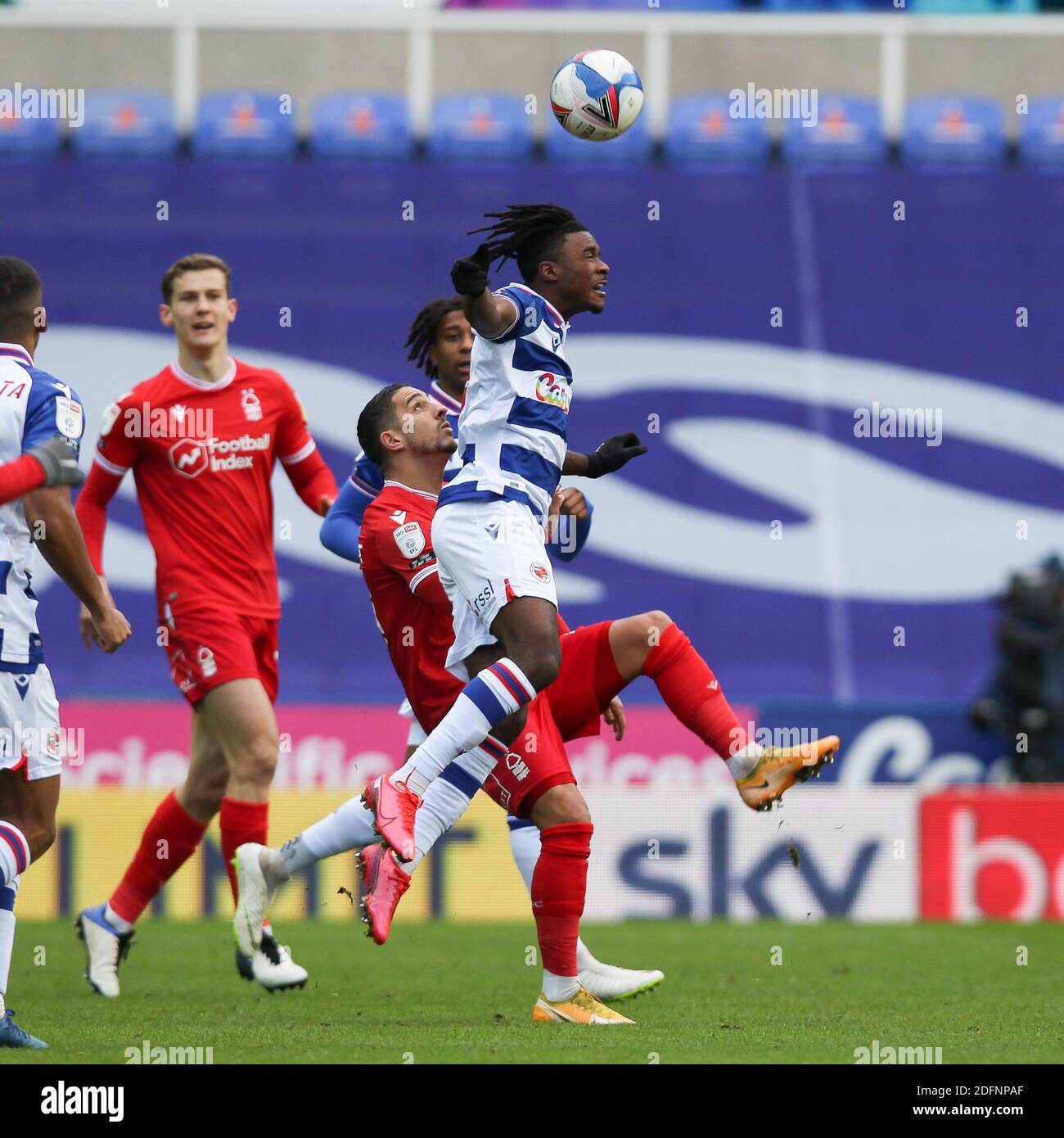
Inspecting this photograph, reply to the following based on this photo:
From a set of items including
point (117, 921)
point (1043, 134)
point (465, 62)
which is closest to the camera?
point (117, 921)

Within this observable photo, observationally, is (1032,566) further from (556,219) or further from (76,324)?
(556,219)

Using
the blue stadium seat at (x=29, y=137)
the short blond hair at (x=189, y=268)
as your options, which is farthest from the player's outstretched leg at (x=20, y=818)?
the blue stadium seat at (x=29, y=137)

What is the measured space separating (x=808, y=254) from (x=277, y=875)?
12.5m

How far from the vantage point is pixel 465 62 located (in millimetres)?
18609

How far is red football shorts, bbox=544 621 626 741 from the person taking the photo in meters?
5.71

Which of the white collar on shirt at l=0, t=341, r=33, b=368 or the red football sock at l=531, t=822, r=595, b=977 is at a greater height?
the white collar on shirt at l=0, t=341, r=33, b=368

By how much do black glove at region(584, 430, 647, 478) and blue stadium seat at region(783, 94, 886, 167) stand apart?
12.5 m

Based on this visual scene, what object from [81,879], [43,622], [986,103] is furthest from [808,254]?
[81,879]

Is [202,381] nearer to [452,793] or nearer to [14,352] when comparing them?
[14,352]

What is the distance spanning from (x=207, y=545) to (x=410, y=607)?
1.32 m

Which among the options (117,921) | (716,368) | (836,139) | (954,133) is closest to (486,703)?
(117,921)

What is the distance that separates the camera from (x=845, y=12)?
63.1 feet

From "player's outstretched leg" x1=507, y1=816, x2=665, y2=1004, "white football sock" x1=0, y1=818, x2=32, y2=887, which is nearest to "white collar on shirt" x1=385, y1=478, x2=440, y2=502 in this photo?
"player's outstretched leg" x1=507, y1=816, x2=665, y2=1004

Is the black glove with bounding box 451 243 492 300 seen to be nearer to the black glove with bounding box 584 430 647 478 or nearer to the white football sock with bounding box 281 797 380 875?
the black glove with bounding box 584 430 647 478
